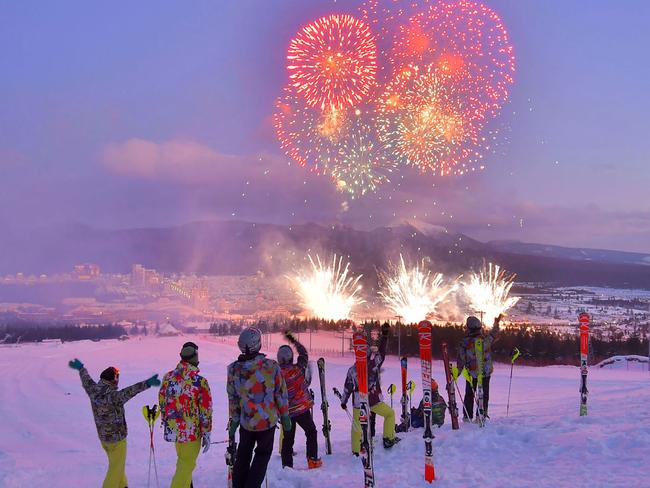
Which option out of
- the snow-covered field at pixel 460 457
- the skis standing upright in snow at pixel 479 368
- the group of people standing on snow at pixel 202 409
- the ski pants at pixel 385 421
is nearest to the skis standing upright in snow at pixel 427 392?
the snow-covered field at pixel 460 457

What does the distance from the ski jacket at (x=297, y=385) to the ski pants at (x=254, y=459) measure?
2.23 m

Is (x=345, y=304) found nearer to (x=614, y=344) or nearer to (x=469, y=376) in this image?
(x=614, y=344)

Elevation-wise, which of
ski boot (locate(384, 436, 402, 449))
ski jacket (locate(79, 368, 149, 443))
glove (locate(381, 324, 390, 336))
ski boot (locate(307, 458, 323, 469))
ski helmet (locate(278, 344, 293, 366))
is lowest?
ski boot (locate(307, 458, 323, 469))

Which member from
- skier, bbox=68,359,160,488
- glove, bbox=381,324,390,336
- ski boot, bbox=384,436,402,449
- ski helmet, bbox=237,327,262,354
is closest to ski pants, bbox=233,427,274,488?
ski helmet, bbox=237,327,262,354

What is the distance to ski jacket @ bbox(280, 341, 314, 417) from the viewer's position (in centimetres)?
922

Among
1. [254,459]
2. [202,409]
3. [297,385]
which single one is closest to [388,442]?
[297,385]

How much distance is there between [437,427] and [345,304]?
59061 millimetres

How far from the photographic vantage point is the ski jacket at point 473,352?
11734mm

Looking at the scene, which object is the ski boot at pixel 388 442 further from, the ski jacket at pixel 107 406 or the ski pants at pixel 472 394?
the ski jacket at pixel 107 406

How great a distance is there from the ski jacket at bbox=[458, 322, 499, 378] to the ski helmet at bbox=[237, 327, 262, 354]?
20.6 feet

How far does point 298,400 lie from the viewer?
30.7 ft

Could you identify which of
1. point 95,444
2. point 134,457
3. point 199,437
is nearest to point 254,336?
point 199,437

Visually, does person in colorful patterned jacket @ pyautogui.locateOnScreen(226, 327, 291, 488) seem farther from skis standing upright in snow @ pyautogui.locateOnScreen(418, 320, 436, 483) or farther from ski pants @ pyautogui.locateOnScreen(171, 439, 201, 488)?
skis standing upright in snow @ pyautogui.locateOnScreen(418, 320, 436, 483)

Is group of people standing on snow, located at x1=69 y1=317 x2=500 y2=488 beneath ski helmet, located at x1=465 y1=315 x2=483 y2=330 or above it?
beneath
